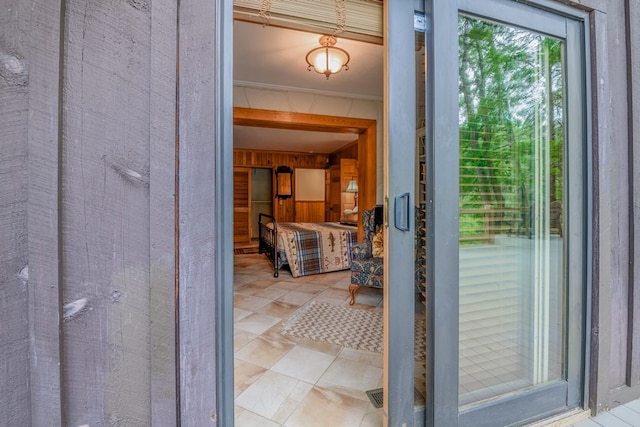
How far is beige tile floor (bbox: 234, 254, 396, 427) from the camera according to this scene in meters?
1.36

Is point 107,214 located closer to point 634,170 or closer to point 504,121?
point 504,121

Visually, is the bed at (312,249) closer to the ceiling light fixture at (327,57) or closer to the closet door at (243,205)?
the ceiling light fixture at (327,57)

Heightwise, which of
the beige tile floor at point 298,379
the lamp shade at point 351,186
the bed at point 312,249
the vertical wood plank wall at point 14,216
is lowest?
the beige tile floor at point 298,379

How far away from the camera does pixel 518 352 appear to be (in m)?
1.32

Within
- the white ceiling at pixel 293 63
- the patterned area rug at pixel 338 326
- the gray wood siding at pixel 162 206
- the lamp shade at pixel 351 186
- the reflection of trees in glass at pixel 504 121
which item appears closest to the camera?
the gray wood siding at pixel 162 206

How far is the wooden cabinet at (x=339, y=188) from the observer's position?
678 centimetres

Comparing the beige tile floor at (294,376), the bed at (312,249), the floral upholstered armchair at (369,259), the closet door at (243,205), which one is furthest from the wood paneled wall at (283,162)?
the beige tile floor at (294,376)

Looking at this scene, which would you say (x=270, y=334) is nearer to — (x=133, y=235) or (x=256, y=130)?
(x=133, y=235)

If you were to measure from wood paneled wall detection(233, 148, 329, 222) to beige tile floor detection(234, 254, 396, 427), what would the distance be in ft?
15.9

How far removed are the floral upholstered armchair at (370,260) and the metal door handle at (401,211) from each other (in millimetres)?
1862

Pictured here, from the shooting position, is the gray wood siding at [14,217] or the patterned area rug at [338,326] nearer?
the gray wood siding at [14,217]

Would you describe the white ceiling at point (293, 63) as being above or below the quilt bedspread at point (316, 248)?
above

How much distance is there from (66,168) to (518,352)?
196 centimetres

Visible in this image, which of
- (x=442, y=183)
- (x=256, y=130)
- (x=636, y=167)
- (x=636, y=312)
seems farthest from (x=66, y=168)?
(x=256, y=130)
